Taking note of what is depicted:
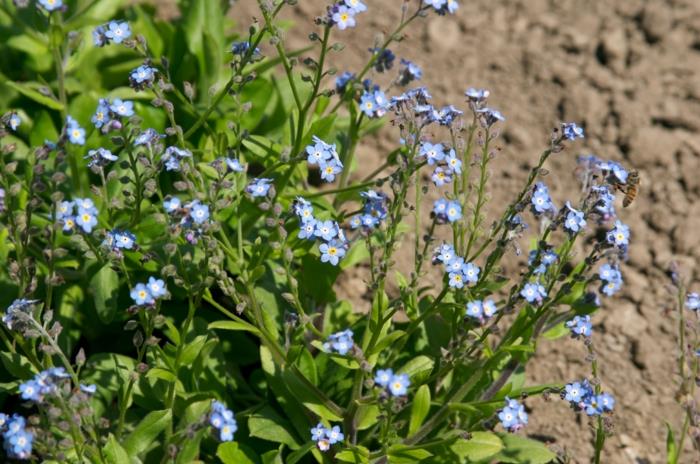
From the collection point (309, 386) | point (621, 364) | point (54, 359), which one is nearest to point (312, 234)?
point (309, 386)

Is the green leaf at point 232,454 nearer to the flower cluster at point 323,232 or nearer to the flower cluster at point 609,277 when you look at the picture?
the flower cluster at point 323,232

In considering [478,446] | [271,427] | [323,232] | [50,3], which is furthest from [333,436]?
[50,3]

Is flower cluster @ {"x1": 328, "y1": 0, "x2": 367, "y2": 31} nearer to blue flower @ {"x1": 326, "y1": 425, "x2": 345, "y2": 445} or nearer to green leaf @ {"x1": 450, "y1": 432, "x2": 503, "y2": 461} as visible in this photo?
blue flower @ {"x1": 326, "y1": 425, "x2": 345, "y2": 445}

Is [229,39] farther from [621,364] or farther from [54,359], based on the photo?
[621,364]

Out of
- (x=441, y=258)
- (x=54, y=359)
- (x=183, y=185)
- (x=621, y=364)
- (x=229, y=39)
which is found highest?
(x=229, y=39)

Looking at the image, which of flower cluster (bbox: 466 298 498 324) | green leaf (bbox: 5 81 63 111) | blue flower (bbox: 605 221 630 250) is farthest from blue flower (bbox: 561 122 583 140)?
green leaf (bbox: 5 81 63 111)

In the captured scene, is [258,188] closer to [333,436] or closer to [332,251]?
[332,251]

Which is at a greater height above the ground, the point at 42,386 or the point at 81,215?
the point at 81,215
